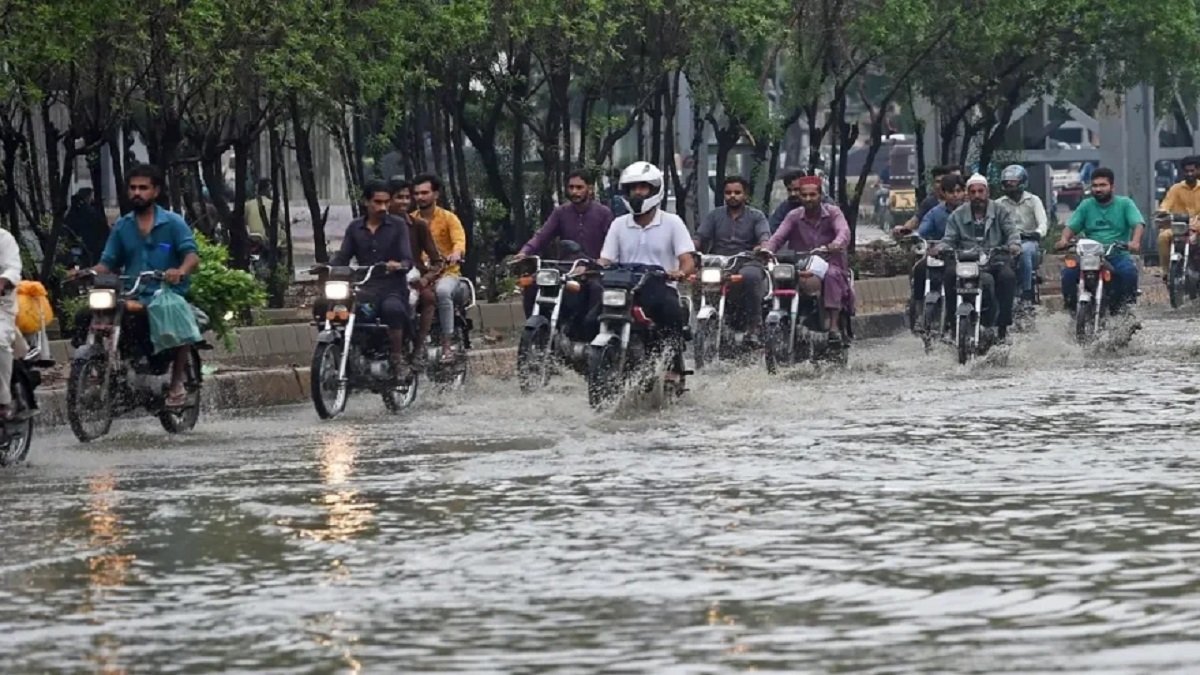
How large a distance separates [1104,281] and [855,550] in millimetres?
13273

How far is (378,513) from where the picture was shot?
11.5 m

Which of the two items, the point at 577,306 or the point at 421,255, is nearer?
the point at 577,306

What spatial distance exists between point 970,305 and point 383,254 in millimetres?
5127

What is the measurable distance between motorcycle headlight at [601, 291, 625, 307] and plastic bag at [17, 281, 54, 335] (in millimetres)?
3380

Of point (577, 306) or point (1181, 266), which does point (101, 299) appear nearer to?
point (577, 306)

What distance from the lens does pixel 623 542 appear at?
10273 millimetres

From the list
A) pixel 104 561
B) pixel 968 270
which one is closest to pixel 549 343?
pixel 968 270

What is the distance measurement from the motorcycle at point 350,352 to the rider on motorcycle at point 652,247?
1.25m

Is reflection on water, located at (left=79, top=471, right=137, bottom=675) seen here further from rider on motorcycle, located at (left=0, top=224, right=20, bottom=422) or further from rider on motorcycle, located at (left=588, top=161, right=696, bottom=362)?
rider on motorcycle, located at (left=588, top=161, right=696, bottom=362)

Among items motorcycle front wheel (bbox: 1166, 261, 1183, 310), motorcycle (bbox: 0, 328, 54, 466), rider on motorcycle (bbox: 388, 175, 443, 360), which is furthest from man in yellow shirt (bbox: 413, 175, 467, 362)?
motorcycle front wheel (bbox: 1166, 261, 1183, 310)

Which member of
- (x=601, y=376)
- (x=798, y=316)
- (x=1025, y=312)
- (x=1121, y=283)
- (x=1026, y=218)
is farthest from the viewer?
(x=1026, y=218)

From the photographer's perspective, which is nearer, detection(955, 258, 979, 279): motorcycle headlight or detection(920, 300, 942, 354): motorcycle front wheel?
detection(955, 258, 979, 279): motorcycle headlight

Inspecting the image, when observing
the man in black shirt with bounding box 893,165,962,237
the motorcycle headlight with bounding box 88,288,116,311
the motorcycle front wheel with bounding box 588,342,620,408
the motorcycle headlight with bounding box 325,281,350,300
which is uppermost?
the man in black shirt with bounding box 893,165,962,237

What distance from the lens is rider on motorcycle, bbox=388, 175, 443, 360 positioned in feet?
60.7
